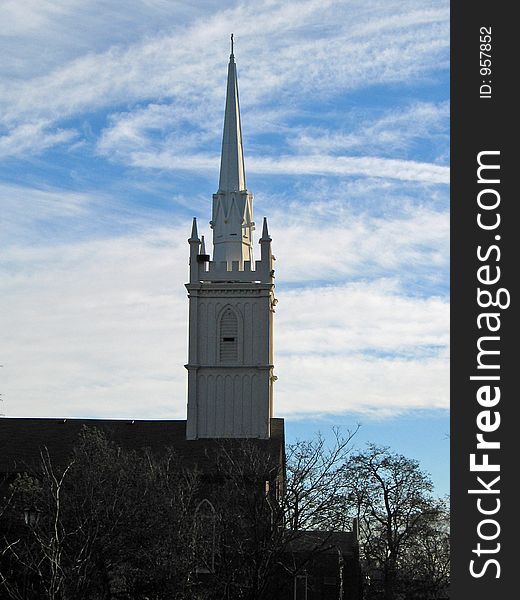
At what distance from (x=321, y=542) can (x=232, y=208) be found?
81.0ft

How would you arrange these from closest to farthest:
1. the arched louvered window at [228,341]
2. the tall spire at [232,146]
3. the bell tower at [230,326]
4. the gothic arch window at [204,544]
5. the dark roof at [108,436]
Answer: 1. the gothic arch window at [204,544]
2. the dark roof at [108,436]
3. the bell tower at [230,326]
4. the arched louvered window at [228,341]
5. the tall spire at [232,146]

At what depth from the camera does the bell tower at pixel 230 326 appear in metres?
64.6

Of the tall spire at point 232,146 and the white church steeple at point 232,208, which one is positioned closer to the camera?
the white church steeple at point 232,208

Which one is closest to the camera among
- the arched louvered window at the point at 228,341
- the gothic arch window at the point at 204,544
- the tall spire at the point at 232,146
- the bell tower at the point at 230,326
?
the gothic arch window at the point at 204,544

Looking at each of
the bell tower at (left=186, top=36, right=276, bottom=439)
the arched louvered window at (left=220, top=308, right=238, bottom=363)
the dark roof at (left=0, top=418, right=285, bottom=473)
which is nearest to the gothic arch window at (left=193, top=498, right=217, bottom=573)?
the dark roof at (left=0, top=418, right=285, bottom=473)

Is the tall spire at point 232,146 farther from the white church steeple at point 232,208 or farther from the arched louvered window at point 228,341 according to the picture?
the arched louvered window at point 228,341

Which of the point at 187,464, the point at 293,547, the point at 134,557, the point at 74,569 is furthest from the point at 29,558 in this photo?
the point at 187,464

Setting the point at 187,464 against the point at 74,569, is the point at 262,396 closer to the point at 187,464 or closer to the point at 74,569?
the point at 187,464

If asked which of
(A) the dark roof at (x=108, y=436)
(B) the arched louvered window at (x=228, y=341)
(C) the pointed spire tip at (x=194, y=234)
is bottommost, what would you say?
(A) the dark roof at (x=108, y=436)

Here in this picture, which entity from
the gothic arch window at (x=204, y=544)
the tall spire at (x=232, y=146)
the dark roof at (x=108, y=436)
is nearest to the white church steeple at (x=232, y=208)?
the tall spire at (x=232, y=146)

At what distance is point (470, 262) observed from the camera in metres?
14.1

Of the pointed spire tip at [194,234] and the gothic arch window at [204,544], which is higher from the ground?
the pointed spire tip at [194,234]

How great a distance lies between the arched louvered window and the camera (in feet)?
214

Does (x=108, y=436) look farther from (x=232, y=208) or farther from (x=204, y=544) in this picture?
(x=204, y=544)
